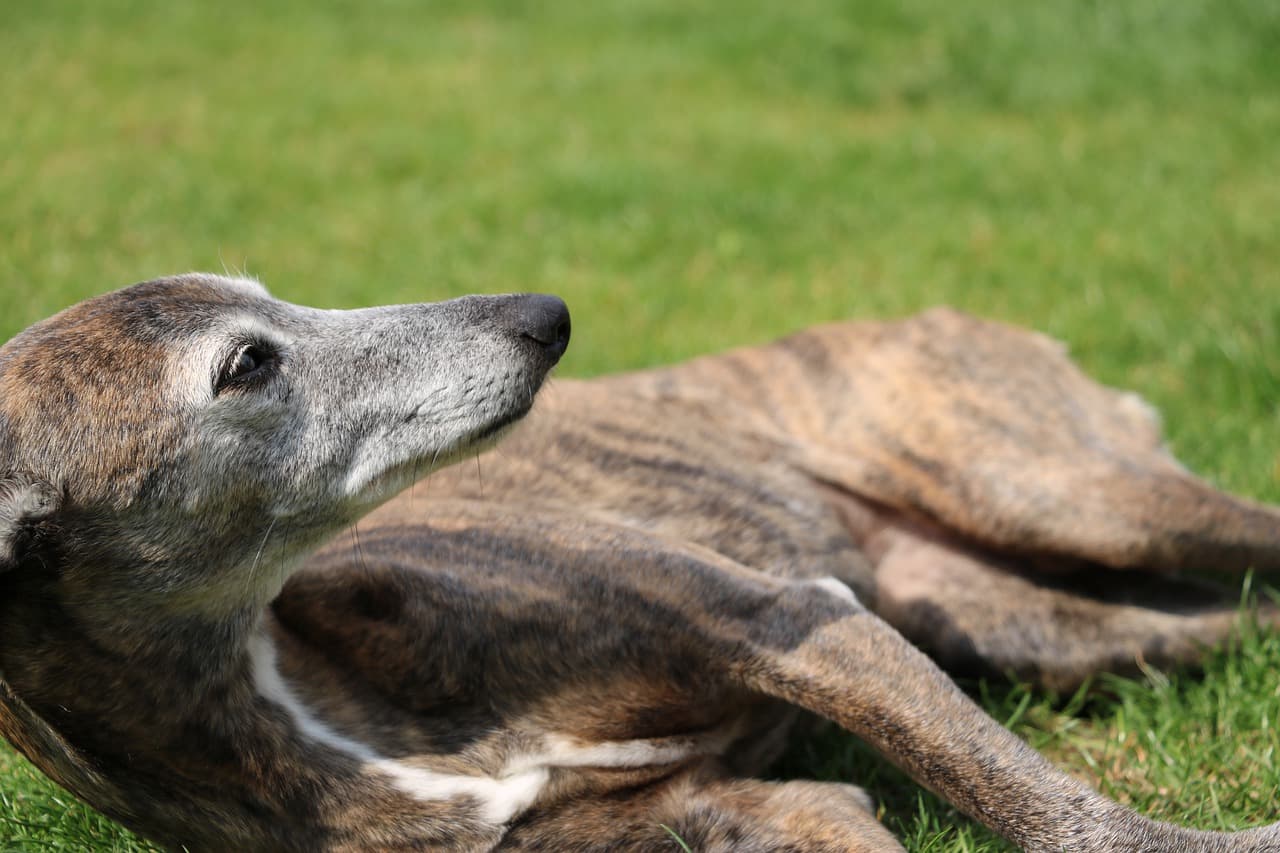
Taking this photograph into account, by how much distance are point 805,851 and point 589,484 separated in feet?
4.13

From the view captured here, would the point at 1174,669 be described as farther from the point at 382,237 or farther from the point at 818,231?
the point at 382,237

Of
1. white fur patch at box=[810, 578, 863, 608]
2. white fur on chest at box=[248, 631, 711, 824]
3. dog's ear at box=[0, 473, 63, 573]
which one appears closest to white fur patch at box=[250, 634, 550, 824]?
white fur on chest at box=[248, 631, 711, 824]

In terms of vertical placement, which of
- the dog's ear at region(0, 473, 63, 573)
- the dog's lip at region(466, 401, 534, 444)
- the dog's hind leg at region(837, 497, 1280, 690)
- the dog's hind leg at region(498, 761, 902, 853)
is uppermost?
the dog's ear at region(0, 473, 63, 573)

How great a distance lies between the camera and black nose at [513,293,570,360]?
2787 millimetres

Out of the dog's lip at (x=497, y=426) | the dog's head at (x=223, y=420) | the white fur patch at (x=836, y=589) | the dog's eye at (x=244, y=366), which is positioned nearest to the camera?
the dog's head at (x=223, y=420)

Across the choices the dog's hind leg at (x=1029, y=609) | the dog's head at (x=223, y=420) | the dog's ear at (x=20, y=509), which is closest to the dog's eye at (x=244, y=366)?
the dog's head at (x=223, y=420)

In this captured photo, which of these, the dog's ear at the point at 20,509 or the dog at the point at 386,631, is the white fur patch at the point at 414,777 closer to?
the dog at the point at 386,631

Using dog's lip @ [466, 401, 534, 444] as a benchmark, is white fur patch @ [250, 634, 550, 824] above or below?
below

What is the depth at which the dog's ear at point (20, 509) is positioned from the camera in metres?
2.32

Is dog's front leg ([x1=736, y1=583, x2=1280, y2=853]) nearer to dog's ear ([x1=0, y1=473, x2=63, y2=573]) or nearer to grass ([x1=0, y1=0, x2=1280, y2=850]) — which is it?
grass ([x1=0, y1=0, x2=1280, y2=850])

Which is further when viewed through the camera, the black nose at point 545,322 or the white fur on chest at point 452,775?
the black nose at point 545,322

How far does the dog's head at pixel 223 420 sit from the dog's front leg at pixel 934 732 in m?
0.79

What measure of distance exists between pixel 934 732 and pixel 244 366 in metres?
1.61

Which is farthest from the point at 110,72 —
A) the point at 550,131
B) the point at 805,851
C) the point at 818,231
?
the point at 805,851
